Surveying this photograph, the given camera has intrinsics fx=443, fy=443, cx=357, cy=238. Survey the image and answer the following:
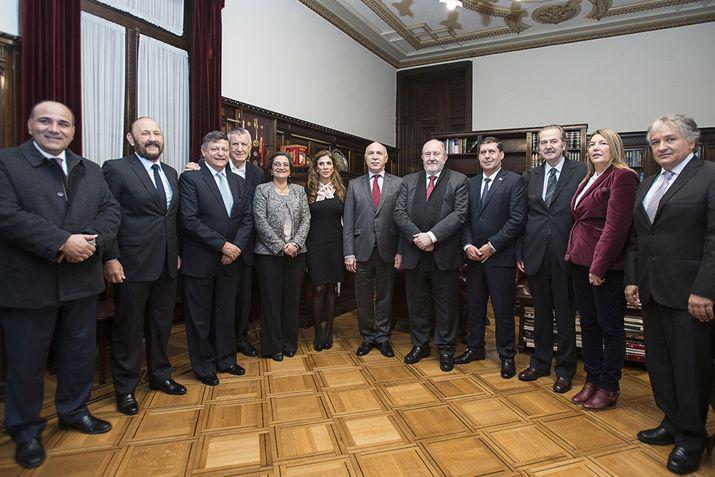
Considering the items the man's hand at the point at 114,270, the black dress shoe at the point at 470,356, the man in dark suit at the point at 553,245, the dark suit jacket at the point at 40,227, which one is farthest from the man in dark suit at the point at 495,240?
the dark suit jacket at the point at 40,227

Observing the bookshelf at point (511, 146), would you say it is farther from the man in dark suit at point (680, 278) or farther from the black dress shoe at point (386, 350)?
the man in dark suit at point (680, 278)

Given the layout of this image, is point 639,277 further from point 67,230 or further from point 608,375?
point 67,230

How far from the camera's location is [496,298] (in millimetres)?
2994

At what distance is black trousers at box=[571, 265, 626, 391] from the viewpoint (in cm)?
238

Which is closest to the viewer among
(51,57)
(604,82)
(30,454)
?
(30,454)

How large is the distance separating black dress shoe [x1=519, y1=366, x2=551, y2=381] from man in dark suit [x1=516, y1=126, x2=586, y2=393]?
167mm

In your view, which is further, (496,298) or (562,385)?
(496,298)

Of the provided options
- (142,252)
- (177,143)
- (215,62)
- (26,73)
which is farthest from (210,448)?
(215,62)

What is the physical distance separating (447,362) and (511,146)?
4698mm

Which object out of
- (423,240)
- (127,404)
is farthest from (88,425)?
(423,240)

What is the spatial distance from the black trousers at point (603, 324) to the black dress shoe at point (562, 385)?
0.53 ft

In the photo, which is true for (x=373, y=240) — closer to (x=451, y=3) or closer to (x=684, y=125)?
(x=684, y=125)

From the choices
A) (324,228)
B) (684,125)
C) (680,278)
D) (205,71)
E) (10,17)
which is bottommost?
(680,278)

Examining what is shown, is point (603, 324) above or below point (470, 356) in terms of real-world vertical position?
above
